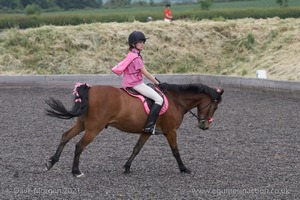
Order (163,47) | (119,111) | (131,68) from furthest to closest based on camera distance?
(163,47) < (131,68) < (119,111)

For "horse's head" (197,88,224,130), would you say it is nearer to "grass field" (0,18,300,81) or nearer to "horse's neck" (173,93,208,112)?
"horse's neck" (173,93,208,112)

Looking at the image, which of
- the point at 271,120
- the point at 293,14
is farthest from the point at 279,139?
the point at 293,14

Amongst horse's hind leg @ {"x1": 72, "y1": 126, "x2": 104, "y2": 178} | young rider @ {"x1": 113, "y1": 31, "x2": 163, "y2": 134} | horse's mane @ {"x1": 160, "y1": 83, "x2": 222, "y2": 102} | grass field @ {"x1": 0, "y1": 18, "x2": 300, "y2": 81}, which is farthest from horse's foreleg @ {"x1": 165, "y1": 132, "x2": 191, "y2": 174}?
grass field @ {"x1": 0, "y1": 18, "x2": 300, "y2": 81}

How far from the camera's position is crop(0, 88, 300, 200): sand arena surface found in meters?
7.72

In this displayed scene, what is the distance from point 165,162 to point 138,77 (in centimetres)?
140

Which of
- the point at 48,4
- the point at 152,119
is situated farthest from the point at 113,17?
the point at 48,4

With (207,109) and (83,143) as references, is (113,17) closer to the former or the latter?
(207,109)

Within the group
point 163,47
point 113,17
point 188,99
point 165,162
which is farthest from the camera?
point 113,17

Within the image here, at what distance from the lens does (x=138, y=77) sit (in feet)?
29.4

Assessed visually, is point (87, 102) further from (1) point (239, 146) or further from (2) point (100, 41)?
(2) point (100, 41)

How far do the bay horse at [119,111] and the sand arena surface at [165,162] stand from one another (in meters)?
0.39

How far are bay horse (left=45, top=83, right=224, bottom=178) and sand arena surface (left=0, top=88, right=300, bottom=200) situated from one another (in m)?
0.39

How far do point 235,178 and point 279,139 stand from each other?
3.46 metres

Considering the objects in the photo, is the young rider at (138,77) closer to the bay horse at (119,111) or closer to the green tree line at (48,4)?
the bay horse at (119,111)
